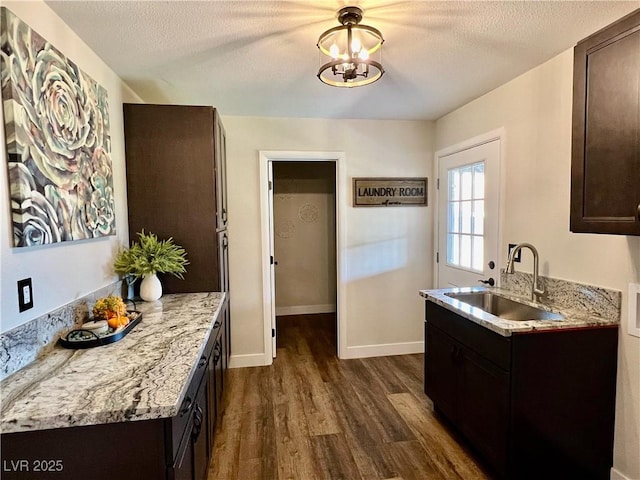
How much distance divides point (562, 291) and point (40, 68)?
2842 mm

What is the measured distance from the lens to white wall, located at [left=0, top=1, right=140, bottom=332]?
1.26 meters

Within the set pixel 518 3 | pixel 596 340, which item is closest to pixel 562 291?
pixel 596 340

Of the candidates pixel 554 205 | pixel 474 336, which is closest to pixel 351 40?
pixel 554 205

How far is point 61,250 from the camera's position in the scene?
160 cm

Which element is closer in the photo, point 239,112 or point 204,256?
point 204,256

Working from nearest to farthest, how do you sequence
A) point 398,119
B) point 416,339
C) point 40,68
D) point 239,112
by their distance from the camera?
point 40,68, point 239,112, point 398,119, point 416,339

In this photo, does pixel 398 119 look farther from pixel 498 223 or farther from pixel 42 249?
pixel 42 249

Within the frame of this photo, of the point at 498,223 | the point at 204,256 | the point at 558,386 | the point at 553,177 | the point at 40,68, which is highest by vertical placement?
the point at 40,68

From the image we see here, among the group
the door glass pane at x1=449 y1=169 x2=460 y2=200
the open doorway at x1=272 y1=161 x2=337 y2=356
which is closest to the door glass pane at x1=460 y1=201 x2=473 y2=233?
the door glass pane at x1=449 y1=169 x2=460 y2=200

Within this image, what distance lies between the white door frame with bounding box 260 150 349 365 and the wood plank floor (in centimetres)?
33

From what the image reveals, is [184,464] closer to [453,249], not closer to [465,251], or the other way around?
[465,251]

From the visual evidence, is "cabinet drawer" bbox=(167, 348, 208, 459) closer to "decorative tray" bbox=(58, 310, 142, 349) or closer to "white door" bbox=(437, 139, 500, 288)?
"decorative tray" bbox=(58, 310, 142, 349)

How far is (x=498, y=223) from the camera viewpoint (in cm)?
264

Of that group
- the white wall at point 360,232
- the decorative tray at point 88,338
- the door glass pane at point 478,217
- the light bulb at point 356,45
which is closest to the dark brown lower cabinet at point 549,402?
the door glass pane at point 478,217
